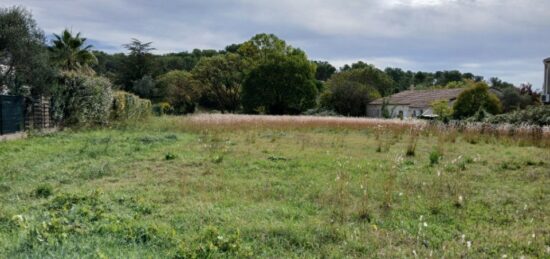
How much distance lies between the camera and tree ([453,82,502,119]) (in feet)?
88.9

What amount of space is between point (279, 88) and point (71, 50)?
16.8m

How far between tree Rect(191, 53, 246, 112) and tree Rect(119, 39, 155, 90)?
6138mm

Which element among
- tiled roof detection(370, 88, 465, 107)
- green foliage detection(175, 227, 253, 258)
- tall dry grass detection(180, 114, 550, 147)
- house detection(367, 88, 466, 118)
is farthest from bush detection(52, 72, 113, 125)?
tiled roof detection(370, 88, 465, 107)

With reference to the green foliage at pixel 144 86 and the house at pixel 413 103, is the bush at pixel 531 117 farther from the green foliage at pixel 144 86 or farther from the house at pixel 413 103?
the green foliage at pixel 144 86

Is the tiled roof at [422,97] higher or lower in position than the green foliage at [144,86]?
lower

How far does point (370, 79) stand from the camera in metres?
52.2

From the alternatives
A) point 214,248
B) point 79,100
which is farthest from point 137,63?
point 214,248

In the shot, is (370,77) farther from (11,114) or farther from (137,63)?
(11,114)

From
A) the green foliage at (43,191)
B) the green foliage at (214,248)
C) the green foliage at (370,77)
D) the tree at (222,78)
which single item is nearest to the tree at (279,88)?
the tree at (222,78)

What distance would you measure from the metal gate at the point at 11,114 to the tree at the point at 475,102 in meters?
23.7

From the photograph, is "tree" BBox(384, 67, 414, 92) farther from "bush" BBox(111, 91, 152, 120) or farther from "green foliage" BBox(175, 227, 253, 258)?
"green foliage" BBox(175, 227, 253, 258)

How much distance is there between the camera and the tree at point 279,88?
121 ft

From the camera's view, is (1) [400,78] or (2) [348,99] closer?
(2) [348,99]

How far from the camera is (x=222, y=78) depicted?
4525cm
